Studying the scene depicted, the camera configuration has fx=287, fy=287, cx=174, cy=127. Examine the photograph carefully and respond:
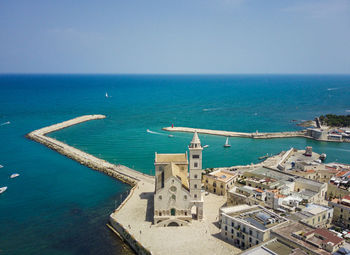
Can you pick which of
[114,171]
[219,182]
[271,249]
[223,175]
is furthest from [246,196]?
[114,171]

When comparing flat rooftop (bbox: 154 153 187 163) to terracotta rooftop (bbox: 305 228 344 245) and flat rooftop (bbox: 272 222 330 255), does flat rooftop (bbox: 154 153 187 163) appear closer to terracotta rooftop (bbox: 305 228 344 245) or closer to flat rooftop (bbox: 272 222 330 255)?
flat rooftop (bbox: 272 222 330 255)

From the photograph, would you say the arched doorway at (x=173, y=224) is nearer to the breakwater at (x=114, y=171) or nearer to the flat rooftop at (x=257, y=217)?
the breakwater at (x=114, y=171)

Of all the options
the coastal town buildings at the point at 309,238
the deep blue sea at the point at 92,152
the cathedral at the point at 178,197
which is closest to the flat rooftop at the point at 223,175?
the cathedral at the point at 178,197

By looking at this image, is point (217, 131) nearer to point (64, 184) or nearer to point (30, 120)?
point (64, 184)

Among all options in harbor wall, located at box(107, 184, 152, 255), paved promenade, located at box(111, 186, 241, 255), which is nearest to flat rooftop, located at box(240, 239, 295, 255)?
paved promenade, located at box(111, 186, 241, 255)

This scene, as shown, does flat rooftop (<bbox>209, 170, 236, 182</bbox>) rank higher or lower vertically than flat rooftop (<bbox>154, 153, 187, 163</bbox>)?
lower

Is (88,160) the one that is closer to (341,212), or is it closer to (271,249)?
(271,249)
